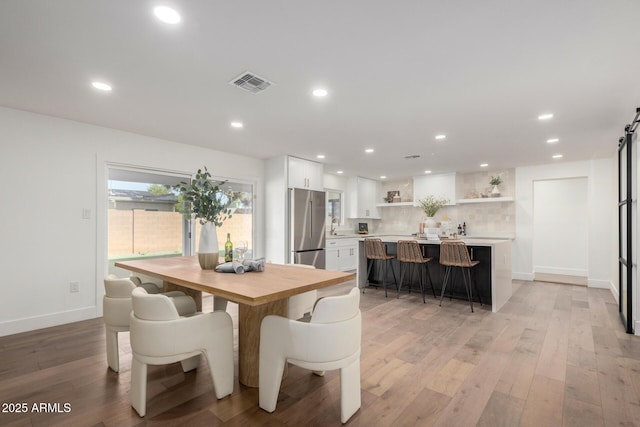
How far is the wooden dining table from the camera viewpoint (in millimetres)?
1783

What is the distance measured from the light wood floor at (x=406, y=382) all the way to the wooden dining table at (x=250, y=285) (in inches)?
9.4

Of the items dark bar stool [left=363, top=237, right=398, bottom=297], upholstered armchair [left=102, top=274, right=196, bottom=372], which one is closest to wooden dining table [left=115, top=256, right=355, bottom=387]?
upholstered armchair [left=102, top=274, right=196, bottom=372]

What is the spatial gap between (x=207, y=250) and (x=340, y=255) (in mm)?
4775

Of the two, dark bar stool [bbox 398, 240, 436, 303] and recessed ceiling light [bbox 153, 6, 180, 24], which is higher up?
recessed ceiling light [bbox 153, 6, 180, 24]

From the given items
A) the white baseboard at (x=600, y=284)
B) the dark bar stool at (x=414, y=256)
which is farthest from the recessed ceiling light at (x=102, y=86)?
the white baseboard at (x=600, y=284)

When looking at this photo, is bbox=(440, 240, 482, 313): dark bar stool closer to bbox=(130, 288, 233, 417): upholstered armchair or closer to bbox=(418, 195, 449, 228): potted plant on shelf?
bbox=(418, 195, 449, 228): potted plant on shelf

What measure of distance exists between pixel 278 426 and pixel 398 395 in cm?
84

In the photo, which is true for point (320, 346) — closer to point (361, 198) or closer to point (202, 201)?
point (202, 201)

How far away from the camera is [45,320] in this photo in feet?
11.4

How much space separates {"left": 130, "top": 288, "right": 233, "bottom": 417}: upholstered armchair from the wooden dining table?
0.70ft

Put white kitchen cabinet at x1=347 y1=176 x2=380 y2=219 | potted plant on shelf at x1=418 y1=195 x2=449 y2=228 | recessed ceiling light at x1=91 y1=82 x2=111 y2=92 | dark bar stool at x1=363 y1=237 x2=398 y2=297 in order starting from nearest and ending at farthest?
recessed ceiling light at x1=91 y1=82 x2=111 y2=92 → dark bar stool at x1=363 y1=237 x2=398 y2=297 → potted plant on shelf at x1=418 y1=195 x2=449 y2=228 → white kitchen cabinet at x1=347 y1=176 x2=380 y2=219

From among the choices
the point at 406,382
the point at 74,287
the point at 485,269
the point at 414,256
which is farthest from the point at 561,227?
the point at 74,287

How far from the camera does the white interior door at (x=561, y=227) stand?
665 cm

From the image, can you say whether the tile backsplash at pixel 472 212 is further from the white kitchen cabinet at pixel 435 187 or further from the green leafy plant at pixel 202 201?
the green leafy plant at pixel 202 201
